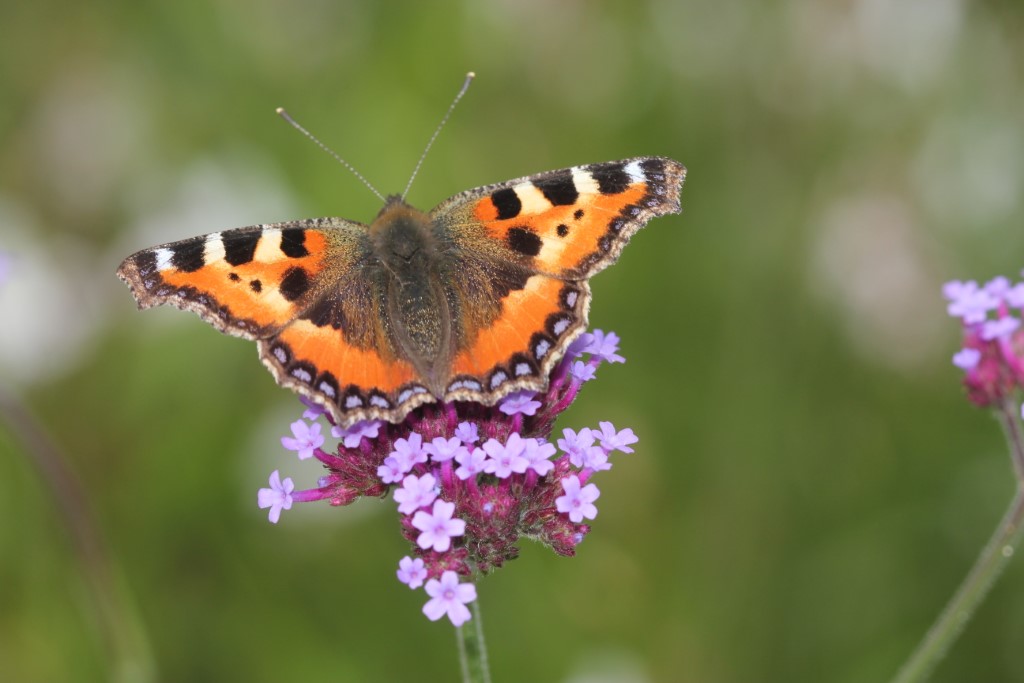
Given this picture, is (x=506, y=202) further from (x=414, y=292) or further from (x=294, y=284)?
(x=294, y=284)

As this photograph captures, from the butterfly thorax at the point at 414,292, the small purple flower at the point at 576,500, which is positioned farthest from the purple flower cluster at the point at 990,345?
the butterfly thorax at the point at 414,292

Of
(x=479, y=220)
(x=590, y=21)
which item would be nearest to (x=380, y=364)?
(x=479, y=220)

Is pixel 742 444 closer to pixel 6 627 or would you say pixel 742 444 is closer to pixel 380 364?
pixel 380 364

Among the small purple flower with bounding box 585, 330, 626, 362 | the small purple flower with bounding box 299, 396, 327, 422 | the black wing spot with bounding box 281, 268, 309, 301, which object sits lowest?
the small purple flower with bounding box 299, 396, 327, 422

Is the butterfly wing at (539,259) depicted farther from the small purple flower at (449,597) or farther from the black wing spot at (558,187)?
the small purple flower at (449,597)

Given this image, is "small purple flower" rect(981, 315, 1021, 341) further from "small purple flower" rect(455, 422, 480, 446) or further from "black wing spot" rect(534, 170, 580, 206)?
"small purple flower" rect(455, 422, 480, 446)

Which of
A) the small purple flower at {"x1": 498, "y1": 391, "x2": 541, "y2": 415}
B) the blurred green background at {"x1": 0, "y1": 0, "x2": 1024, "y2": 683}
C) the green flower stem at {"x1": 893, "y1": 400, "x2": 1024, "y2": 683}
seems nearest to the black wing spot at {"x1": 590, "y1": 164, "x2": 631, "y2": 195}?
the small purple flower at {"x1": 498, "y1": 391, "x2": 541, "y2": 415}

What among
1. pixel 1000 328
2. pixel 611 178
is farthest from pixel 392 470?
pixel 1000 328
